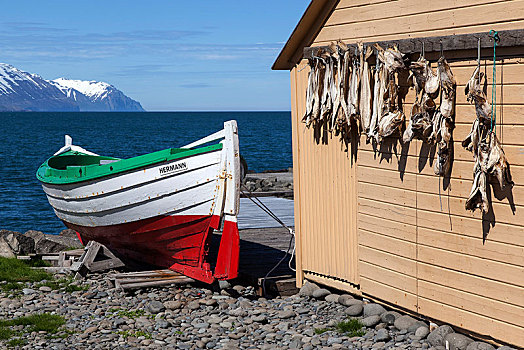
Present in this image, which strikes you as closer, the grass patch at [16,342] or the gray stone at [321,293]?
the grass patch at [16,342]

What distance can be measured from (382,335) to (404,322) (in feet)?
1.00

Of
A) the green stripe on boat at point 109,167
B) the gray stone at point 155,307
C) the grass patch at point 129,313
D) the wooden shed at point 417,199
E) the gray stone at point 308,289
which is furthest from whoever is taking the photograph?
the green stripe on boat at point 109,167

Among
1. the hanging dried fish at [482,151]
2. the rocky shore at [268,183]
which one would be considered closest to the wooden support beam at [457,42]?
the hanging dried fish at [482,151]

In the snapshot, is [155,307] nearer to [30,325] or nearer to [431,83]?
[30,325]

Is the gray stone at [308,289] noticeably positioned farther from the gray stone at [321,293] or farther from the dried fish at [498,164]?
the dried fish at [498,164]

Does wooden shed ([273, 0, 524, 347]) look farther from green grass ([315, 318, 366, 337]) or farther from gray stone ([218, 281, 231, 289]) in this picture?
gray stone ([218, 281, 231, 289])

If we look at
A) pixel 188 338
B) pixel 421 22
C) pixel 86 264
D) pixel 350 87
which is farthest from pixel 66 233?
pixel 421 22

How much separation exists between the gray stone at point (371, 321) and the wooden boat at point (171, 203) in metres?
2.27

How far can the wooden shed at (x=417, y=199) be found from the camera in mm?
6172

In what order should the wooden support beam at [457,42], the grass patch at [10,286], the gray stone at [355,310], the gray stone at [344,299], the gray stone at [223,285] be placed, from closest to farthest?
1. the wooden support beam at [457,42]
2. the gray stone at [355,310]
3. the gray stone at [344,299]
4. the gray stone at [223,285]
5. the grass patch at [10,286]

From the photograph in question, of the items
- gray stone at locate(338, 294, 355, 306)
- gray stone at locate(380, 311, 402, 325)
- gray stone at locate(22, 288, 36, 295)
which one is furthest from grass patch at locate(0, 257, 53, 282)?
gray stone at locate(380, 311, 402, 325)

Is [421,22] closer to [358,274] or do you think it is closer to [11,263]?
[358,274]

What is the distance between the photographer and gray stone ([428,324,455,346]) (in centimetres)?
687

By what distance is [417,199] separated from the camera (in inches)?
282
